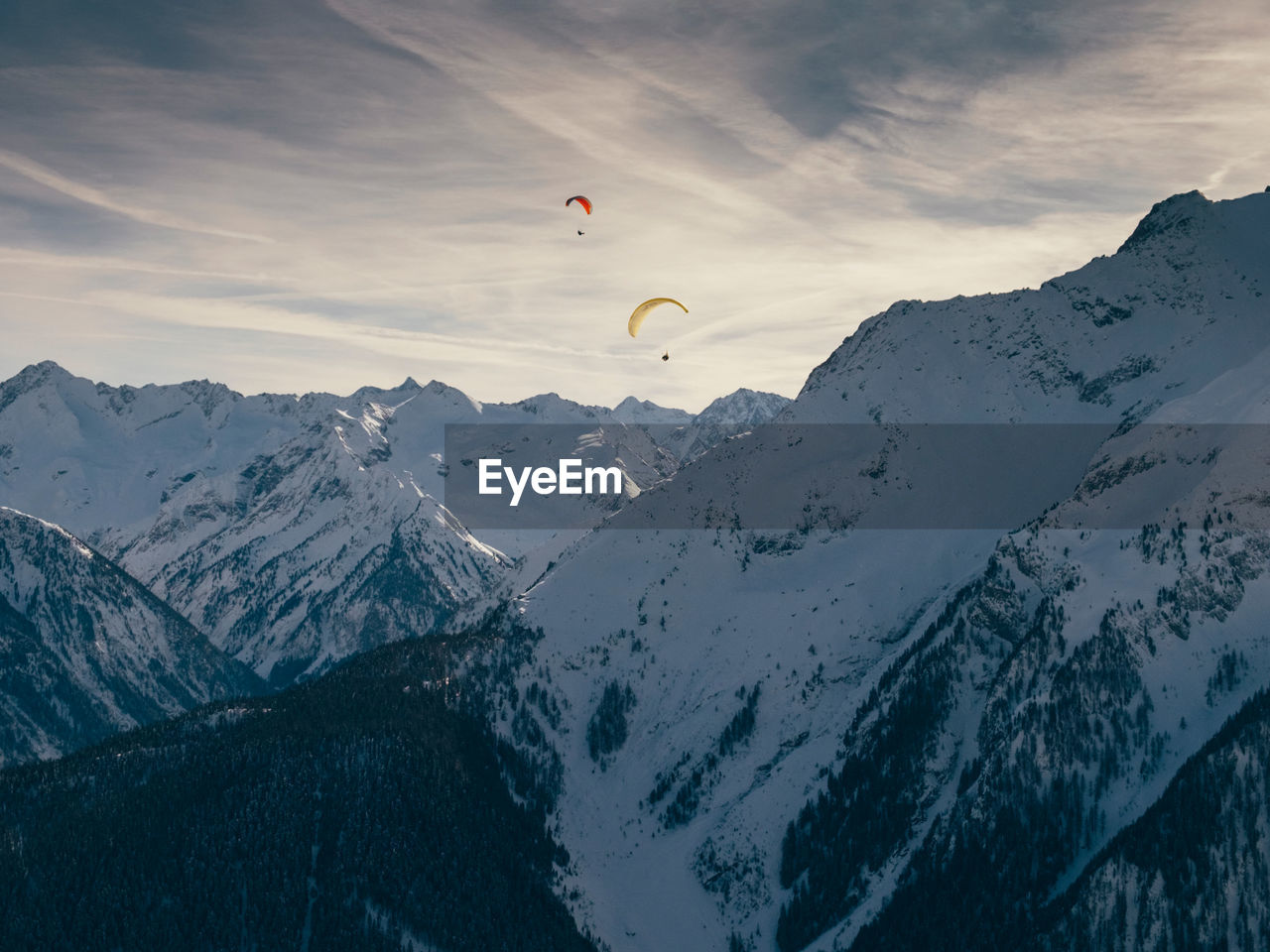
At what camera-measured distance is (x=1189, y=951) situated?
19950cm

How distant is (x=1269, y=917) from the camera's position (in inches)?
7712

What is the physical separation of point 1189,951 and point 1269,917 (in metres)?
12.4
